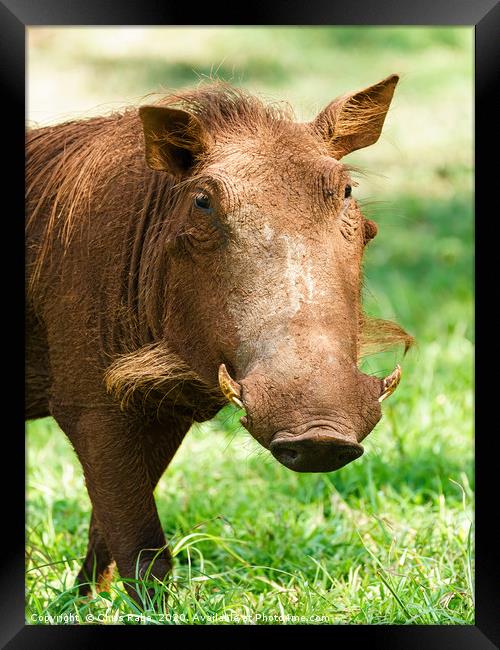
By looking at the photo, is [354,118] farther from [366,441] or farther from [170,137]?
[366,441]

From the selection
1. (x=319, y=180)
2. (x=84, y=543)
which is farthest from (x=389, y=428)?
(x=319, y=180)

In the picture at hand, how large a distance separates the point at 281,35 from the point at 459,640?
8.37m

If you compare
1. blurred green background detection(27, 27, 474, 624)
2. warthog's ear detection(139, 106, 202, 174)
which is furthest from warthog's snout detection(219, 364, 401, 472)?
warthog's ear detection(139, 106, 202, 174)

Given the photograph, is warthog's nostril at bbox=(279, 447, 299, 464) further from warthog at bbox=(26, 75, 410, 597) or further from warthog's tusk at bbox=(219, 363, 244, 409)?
warthog's tusk at bbox=(219, 363, 244, 409)

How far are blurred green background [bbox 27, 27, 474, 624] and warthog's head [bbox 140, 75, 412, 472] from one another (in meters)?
0.41

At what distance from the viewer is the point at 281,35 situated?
1105 cm

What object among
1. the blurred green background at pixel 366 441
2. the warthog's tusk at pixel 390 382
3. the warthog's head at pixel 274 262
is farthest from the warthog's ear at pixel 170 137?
the warthog's tusk at pixel 390 382

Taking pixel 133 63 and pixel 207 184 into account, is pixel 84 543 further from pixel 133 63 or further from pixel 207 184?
pixel 133 63

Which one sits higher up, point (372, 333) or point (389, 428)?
point (372, 333)

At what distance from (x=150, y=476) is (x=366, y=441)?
1.90 metres

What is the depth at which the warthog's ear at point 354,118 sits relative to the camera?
384 centimetres

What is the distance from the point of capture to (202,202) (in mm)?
3602

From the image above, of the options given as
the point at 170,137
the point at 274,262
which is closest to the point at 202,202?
the point at 170,137
